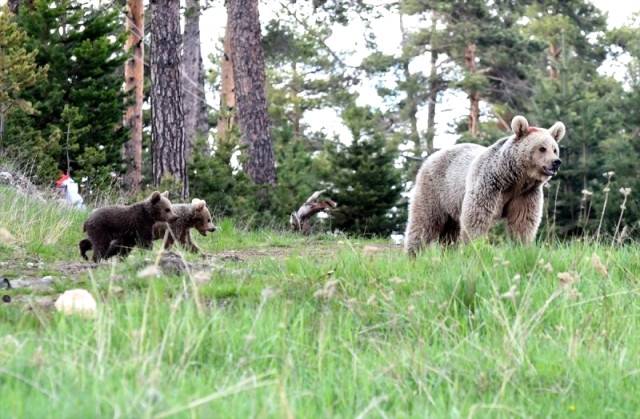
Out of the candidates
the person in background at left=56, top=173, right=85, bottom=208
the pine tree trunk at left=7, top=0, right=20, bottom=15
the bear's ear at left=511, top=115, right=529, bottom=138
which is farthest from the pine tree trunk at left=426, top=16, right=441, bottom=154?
the bear's ear at left=511, top=115, right=529, bottom=138

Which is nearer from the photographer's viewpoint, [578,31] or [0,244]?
[0,244]

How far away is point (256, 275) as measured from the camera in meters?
6.82

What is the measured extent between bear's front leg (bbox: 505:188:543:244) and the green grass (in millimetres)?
2378

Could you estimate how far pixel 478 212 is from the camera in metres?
9.07

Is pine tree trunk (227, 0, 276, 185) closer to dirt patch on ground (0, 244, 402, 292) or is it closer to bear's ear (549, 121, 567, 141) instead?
dirt patch on ground (0, 244, 402, 292)

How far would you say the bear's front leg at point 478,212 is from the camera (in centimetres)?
905

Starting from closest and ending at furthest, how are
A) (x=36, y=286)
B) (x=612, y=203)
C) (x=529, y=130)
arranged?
(x=36, y=286), (x=529, y=130), (x=612, y=203)

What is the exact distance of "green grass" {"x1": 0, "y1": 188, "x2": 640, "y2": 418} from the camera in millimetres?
3854

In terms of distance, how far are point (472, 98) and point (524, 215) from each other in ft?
103

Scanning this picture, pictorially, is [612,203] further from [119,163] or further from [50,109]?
[50,109]

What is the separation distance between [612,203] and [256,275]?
78.3 ft

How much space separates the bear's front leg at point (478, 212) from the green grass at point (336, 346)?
2258mm

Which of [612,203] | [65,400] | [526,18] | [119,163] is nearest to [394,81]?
[526,18]

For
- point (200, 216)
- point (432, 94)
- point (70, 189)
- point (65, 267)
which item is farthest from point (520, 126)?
point (432, 94)
